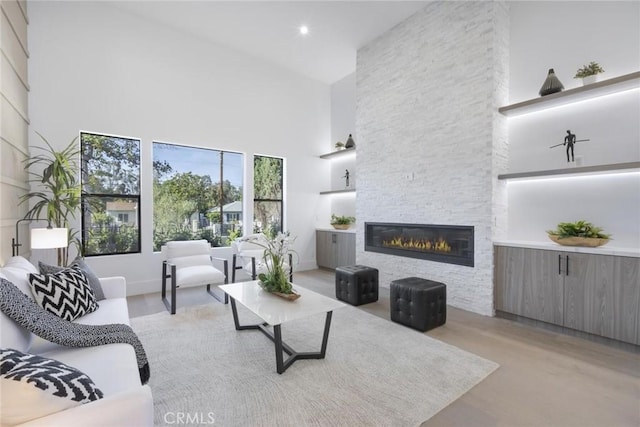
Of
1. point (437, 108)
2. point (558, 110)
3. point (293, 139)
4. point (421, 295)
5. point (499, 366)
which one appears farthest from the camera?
point (293, 139)

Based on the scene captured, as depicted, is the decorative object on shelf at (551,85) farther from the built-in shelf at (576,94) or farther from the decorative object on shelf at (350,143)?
the decorative object on shelf at (350,143)

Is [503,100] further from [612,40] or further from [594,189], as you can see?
[594,189]

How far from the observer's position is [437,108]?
13.4 feet

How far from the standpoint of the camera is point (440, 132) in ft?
13.3

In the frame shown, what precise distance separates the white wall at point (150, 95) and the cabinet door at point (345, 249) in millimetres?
780

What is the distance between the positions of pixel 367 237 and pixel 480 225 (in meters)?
1.95

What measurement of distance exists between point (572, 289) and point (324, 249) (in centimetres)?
412

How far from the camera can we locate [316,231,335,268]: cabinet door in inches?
239

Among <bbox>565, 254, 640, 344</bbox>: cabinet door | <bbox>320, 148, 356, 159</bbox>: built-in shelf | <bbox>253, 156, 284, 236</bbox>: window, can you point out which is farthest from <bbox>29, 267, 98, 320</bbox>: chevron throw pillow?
<bbox>320, 148, 356, 159</bbox>: built-in shelf

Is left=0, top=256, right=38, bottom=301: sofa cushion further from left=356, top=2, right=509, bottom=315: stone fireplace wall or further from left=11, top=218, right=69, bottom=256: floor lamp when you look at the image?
left=356, top=2, right=509, bottom=315: stone fireplace wall

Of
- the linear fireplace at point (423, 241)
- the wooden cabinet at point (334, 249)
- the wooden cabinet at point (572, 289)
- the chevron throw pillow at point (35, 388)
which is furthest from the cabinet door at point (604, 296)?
the chevron throw pillow at point (35, 388)

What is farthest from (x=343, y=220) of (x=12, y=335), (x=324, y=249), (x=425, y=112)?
(x=12, y=335)

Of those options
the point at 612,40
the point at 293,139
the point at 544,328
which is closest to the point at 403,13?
the point at 612,40

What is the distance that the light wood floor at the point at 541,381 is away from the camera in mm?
1780
